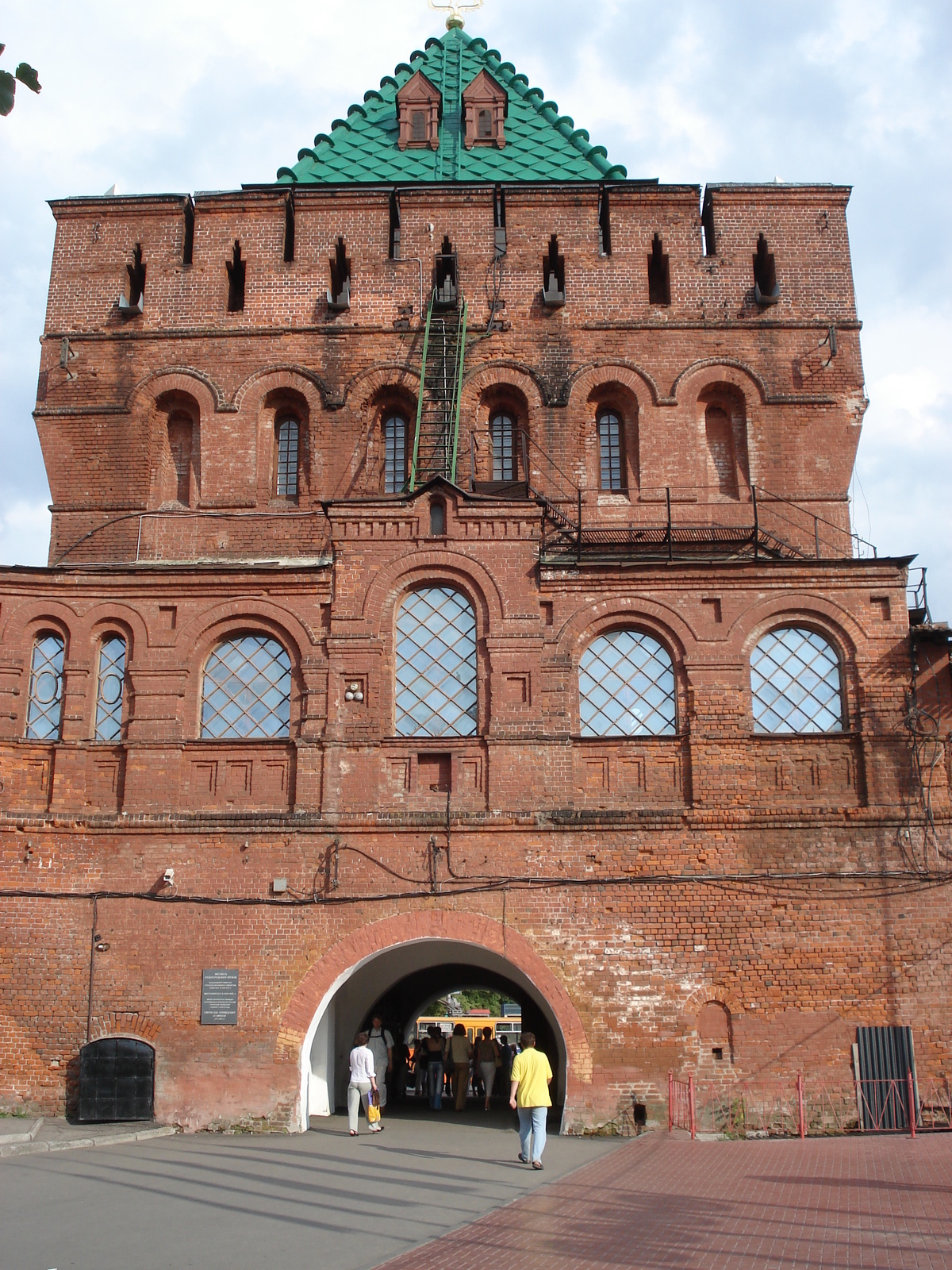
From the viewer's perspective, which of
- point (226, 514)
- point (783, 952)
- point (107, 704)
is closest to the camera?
point (783, 952)

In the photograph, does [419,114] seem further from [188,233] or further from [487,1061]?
[487,1061]

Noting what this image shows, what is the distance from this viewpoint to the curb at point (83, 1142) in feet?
44.7

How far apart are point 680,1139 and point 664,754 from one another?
481 cm

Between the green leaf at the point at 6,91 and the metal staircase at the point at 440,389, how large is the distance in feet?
43.5

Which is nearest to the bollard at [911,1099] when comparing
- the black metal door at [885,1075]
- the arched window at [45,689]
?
the black metal door at [885,1075]

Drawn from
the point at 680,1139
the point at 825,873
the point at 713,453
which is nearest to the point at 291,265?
the point at 713,453

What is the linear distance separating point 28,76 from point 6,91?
0.59 ft

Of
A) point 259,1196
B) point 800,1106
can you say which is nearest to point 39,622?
point 259,1196

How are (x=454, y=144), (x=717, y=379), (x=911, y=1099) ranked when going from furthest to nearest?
(x=454, y=144)
(x=717, y=379)
(x=911, y=1099)

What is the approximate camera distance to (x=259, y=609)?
696 inches

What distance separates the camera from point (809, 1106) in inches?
610

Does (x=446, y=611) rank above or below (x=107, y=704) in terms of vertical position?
above

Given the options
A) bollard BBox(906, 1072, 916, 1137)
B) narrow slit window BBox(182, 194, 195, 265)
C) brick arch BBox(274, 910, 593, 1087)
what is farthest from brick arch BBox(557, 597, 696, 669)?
narrow slit window BBox(182, 194, 195, 265)

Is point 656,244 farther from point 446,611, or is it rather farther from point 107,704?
point 107,704
